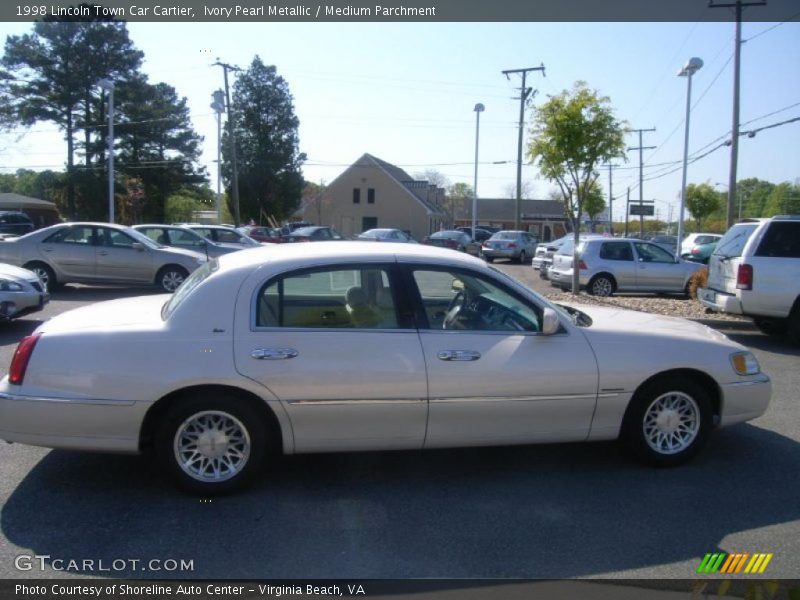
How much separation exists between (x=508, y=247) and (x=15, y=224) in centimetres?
2538

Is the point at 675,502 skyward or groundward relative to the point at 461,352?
groundward

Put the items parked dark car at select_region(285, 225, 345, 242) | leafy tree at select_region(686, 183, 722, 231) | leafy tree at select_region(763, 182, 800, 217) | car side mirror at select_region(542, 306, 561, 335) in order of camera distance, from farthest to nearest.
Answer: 1. leafy tree at select_region(763, 182, 800, 217)
2. leafy tree at select_region(686, 183, 722, 231)
3. parked dark car at select_region(285, 225, 345, 242)
4. car side mirror at select_region(542, 306, 561, 335)

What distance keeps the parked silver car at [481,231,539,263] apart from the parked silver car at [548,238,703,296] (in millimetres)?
14336

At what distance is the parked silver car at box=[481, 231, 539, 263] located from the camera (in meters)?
31.0

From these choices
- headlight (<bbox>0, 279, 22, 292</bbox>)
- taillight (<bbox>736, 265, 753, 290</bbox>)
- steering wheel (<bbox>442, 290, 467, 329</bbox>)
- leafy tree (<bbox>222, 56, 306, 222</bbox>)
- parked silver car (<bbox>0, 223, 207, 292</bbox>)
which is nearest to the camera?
steering wheel (<bbox>442, 290, 467, 329</bbox>)

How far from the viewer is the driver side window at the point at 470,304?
4582mm

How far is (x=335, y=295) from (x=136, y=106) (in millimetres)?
47622

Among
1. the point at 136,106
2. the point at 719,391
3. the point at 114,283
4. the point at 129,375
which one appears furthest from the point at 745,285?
the point at 136,106

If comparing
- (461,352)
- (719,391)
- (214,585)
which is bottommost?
(214,585)

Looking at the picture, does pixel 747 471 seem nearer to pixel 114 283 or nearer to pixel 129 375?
pixel 129 375

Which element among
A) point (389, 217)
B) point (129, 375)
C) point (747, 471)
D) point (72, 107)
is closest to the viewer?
point (129, 375)

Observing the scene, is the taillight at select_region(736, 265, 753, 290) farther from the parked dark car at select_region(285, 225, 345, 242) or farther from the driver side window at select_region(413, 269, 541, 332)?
the parked dark car at select_region(285, 225, 345, 242)

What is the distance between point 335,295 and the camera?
4.55 meters

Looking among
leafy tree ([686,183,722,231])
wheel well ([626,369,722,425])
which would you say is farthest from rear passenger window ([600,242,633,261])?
leafy tree ([686,183,722,231])
